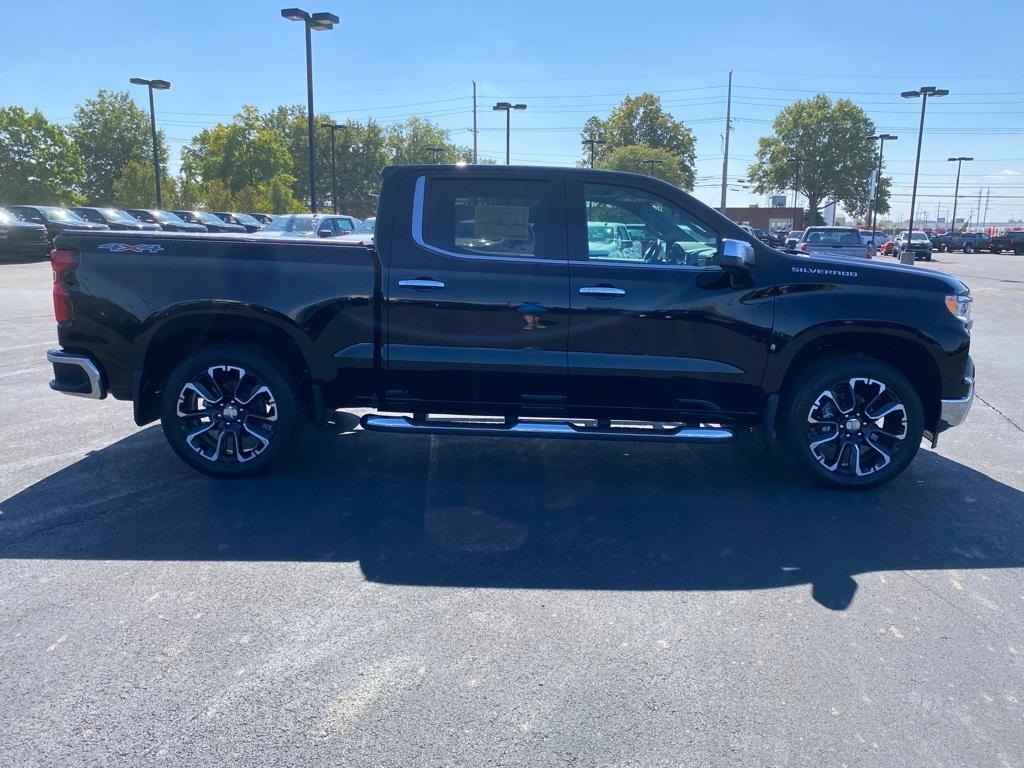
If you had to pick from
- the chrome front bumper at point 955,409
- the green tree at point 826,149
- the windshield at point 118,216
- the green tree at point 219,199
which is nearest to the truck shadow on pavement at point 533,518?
the chrome front bumper at point 955,409

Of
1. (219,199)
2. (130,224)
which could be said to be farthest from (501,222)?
(219,199)

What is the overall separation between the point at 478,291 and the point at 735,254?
5.19 ft

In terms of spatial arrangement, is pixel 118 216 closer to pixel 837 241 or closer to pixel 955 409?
pixel 837 241

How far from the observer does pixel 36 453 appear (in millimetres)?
6082

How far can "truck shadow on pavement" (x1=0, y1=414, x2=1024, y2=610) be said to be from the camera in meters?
4.32

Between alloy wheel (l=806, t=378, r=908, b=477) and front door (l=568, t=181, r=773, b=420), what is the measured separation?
47cm

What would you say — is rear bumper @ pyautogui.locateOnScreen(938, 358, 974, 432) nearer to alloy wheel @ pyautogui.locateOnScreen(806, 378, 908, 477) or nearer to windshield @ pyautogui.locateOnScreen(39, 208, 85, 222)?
alloy wheel @ pyautogui.locateOnScreen(806, 378, 908, 477)

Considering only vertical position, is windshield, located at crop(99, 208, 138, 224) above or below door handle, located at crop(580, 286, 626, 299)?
above

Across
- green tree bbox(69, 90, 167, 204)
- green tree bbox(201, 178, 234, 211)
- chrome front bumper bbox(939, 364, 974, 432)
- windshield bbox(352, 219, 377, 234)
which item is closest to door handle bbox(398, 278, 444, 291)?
chrome front bumper bbox(939, 364, 974, 432)

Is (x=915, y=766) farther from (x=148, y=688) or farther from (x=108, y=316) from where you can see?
(x=108, y=316)

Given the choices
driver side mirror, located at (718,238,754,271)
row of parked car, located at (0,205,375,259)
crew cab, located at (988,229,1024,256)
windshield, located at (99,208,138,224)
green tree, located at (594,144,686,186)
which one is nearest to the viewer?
driver side mirror, located at (718,238,754,271)

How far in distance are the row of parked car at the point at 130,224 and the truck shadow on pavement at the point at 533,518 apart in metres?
13.9

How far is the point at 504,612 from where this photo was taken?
3799mm

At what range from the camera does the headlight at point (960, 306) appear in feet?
17.8
